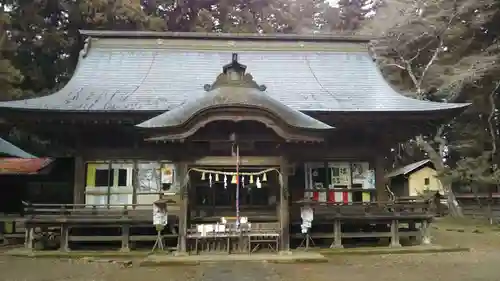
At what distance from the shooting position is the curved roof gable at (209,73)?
1563cm

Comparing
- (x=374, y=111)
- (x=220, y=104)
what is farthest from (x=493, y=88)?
(x=220, y=104)

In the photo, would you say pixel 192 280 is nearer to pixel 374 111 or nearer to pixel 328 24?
pixel 374 111

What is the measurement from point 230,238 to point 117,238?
3.58 metres

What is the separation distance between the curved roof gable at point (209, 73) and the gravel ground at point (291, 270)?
481 cm

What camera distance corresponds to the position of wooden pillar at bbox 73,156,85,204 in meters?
15.0

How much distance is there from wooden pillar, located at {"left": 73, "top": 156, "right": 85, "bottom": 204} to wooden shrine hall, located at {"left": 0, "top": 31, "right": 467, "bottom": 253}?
4 centimetres

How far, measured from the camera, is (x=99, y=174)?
1527 centimetres

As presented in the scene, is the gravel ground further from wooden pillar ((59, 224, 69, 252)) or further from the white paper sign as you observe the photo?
the white paper sign

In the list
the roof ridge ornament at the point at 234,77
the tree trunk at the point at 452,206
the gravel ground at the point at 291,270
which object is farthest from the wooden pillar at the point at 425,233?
the tree trunk at the point at 452,206

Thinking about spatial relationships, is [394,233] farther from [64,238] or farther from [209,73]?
[64,238]

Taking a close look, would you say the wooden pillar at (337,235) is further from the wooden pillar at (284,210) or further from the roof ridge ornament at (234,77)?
the roof ridge ornament at (234,77)

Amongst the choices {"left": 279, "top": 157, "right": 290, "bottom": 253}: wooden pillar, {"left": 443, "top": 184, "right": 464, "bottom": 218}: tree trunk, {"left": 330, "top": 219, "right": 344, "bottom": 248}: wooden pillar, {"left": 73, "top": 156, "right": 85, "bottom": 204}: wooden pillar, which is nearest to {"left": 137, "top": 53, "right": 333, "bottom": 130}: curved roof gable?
{"left": 279, "top": 157, "right": 290, "bottom": 253}: wooden pillar

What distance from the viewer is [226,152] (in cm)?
1388

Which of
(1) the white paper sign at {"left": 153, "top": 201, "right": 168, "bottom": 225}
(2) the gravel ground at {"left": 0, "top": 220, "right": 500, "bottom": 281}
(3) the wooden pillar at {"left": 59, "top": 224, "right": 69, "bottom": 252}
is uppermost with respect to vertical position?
(1) the white paper sign at {"left": 153, "top": 201, "right": 168, "bottom": 225}
